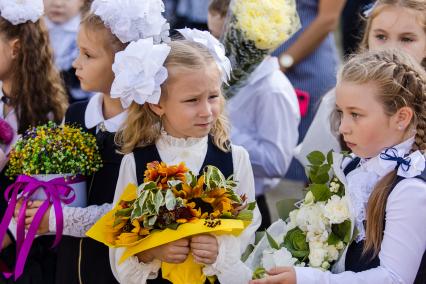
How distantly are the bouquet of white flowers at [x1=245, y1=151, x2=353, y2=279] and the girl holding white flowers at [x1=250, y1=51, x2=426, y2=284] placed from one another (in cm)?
5

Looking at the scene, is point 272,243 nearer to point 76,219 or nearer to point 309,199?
point 309,199

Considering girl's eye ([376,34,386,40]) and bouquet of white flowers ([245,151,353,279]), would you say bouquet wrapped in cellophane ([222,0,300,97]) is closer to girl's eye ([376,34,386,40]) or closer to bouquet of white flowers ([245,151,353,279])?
girl's eye ([376,34,386,40])

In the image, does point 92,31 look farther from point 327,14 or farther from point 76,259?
point 327,14

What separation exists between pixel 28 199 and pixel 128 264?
1.85 feet

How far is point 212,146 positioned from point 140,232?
553 mm

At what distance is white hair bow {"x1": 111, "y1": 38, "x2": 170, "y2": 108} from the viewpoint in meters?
2.66

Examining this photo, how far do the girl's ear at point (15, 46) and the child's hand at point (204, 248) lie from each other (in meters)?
1.47

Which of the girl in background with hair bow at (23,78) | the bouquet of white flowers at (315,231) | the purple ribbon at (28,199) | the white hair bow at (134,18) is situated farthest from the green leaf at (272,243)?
the girl in background with hair bow at (23,78)

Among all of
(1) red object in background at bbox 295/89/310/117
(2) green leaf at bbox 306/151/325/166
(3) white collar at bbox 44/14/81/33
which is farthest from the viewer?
(3) white collar at bbox 44/14/81/33

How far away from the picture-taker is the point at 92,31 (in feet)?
10.3

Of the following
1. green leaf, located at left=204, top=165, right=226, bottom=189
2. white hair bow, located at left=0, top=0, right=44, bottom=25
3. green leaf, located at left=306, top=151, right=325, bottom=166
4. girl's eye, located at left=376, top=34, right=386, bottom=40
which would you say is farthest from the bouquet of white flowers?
white hair bow, located at left=0, top=0, right=44, bottom=25

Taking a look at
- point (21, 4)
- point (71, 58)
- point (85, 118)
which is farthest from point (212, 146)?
point (71, 58)

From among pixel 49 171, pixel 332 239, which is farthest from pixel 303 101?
pixel 49 171

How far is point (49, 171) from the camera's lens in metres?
2.89
